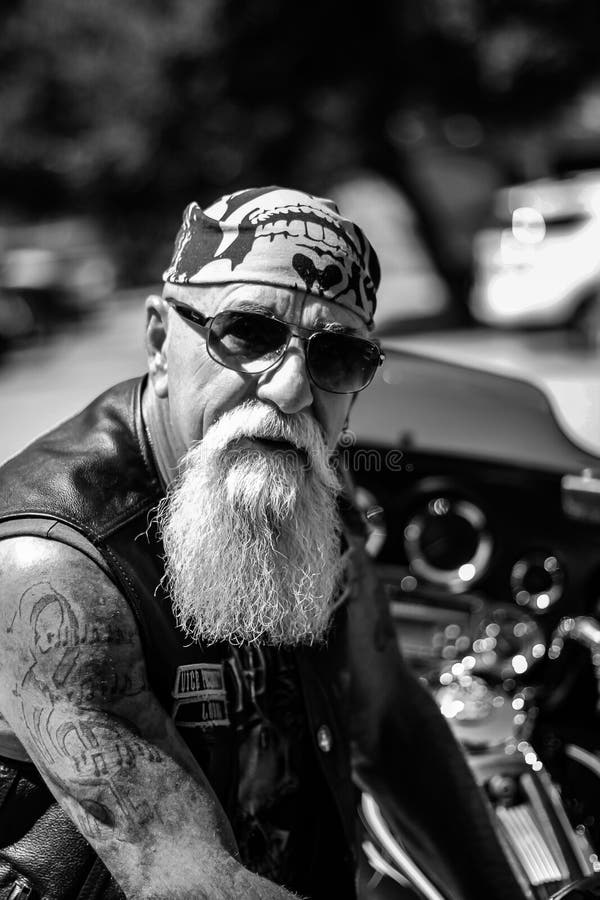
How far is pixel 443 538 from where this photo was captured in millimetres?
2811

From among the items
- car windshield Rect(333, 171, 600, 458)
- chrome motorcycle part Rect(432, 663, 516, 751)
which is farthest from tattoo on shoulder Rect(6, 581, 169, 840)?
car windshield Rect(333, 171, 600, 458)

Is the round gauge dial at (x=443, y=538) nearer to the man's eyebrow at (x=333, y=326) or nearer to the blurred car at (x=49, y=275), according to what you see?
the man's eyebrow at (x=333, y=326)

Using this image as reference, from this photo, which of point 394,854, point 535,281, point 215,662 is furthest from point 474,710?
point 535,281

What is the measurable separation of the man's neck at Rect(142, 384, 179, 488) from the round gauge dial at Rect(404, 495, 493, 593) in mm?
1116

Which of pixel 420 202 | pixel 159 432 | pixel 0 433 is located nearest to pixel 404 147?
pixel 420 202

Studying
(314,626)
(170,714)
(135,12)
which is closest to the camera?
(170,714)

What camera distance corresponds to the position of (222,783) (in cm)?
173

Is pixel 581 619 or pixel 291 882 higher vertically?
pixel 581 619

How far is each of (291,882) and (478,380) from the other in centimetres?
145

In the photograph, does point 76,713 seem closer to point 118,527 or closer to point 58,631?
point 58,631

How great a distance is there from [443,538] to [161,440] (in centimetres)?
118

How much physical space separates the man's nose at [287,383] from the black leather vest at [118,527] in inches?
9.3

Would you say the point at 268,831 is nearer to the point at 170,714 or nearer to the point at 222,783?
the point at 222,783

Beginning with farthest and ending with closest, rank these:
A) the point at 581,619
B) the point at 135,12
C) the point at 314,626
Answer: the point at 135,12 < the point at 581,619 < the point at 314,626
